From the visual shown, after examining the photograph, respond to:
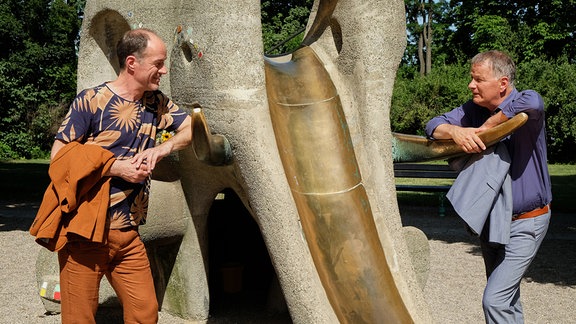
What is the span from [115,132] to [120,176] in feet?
0.76

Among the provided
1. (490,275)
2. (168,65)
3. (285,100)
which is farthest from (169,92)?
(490,275)

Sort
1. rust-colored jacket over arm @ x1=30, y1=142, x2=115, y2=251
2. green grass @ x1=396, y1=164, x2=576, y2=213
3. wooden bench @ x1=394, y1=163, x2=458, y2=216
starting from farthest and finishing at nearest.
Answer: green grass @ x1=396, y1=164, x2=576, y2=213 → wooden bench @ x1=394, y1=163, x2=458, y2=216 → rust-colored jacket over arm @ x1=30, y1=142, x2=115, y2=251

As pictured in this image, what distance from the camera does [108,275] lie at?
3998 mm

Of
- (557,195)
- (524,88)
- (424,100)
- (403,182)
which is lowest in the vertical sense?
(557,195)

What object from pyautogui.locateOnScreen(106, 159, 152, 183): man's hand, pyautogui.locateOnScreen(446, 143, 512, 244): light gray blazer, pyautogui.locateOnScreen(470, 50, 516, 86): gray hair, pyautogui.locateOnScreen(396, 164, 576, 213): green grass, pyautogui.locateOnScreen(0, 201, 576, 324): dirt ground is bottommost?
pyautogui.locateOnScreen(396, 164, 576, 213): green grass

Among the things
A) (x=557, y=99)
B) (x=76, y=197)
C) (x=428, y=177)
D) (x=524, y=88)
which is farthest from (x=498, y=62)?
(x=524, y=88)

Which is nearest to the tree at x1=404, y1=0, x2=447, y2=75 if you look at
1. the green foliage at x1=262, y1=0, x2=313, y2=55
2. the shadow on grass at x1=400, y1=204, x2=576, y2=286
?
the green foliage at x1=262, y1=0, x2=313, y2=55

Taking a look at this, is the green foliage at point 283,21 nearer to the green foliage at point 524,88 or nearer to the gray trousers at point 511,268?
the green foliage at point 524,88

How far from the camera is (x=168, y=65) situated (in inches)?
209

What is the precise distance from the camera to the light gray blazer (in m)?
4.28

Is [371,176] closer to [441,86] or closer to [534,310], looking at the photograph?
[534,310]

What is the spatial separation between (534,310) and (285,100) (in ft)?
12.0

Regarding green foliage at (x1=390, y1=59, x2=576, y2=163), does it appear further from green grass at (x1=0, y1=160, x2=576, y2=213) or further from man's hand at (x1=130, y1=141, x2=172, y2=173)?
man's hand at (x1=130, y1=141, x2=172, y2=173)

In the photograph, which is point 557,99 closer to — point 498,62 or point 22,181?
point 22,181
